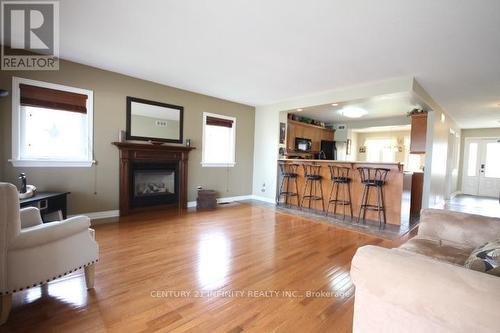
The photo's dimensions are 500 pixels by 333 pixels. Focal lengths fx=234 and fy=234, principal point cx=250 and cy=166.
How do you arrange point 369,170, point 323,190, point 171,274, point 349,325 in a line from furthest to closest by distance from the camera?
point 323,190 → point 369,170 → point 171,274 → point 349,325

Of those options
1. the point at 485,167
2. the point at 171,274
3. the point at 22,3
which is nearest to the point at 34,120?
the point at 22,3

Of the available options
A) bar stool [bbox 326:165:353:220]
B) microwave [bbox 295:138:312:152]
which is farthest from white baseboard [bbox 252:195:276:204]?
microwave [bbox 295:138:312:152]

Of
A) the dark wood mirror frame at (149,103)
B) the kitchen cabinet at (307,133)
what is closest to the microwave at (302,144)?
the kitchen cabinet at (307,133)

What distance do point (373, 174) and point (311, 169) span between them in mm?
1310

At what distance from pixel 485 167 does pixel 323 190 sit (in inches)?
296

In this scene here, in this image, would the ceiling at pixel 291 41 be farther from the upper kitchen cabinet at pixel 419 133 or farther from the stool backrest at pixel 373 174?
the stool backrest at pixel 373 174

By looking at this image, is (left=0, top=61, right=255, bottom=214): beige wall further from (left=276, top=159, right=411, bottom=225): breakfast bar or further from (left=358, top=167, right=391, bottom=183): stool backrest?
(left=358, top=167, right=391, bottom=183): stool backrest

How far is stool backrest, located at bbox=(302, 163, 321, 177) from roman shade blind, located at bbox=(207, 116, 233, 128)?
2.15 metres

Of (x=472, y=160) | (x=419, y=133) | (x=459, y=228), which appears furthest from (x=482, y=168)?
(x=459, y=228)

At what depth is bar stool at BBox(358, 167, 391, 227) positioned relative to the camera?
436 cm

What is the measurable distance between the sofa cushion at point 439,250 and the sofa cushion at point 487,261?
35 cm

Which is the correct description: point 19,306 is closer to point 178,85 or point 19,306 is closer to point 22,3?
point 22,3

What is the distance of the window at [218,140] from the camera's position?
5.60 metres

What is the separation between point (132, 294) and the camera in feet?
6.30
